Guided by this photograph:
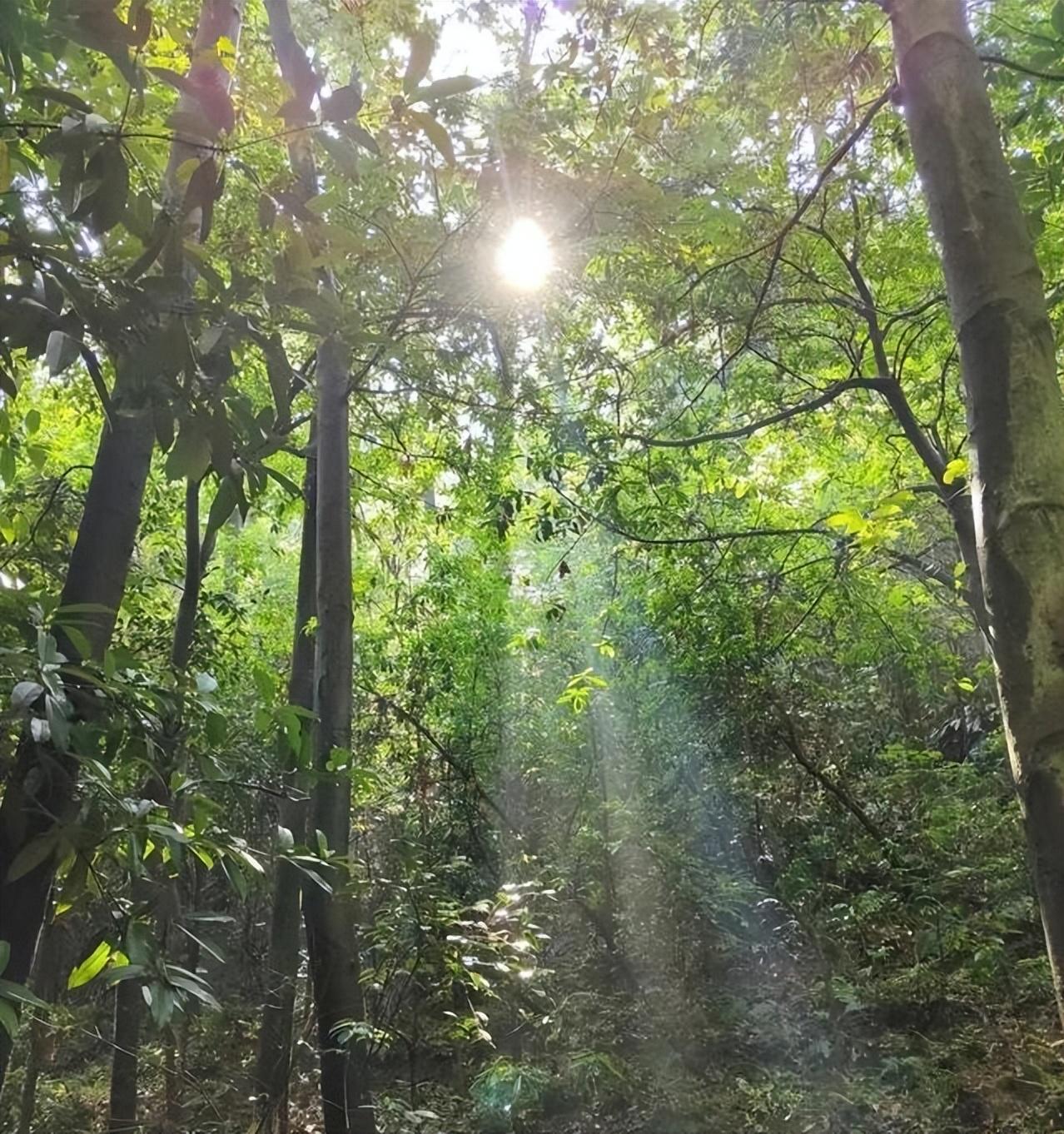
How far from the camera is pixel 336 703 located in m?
2.79

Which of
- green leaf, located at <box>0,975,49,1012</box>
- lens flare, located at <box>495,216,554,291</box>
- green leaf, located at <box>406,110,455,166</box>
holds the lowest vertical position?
green leaf, located at <box>0,975,49,1012</box>

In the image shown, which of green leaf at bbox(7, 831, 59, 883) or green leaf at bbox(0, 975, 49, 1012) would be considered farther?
green leaf at bbox(7, 831, 59, 883)

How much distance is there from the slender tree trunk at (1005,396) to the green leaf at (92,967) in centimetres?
119

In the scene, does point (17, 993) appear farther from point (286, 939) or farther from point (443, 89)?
point (286, 939)

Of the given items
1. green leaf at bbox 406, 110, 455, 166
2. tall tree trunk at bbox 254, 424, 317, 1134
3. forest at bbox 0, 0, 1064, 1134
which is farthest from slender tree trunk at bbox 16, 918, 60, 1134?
green leaf at bbox 406, 110, 455, 166

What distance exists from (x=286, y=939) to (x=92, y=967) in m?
2.19

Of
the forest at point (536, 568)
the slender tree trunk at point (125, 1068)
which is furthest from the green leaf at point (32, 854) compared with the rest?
the slender tree trunk at point (125, 1068)

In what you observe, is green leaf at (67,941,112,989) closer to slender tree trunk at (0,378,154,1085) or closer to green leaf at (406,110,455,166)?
slender tree trunk at (0,378,154,1085)

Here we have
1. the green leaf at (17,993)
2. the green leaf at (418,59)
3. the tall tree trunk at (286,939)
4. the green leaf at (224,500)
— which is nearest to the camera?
the green leaf at (17,993)

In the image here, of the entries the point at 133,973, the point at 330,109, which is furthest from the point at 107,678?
the point at 330,109

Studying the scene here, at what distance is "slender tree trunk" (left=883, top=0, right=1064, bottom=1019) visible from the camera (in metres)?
0.81

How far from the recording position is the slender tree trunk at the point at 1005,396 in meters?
0.81

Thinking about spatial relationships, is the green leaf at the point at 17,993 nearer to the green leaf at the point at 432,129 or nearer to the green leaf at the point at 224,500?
the green leaf at the point at 224,500

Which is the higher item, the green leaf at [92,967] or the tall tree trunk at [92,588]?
the tall tree trunk at [92,588]
